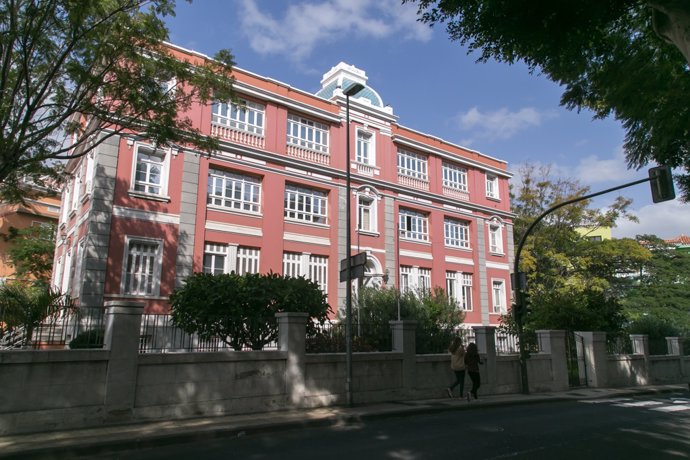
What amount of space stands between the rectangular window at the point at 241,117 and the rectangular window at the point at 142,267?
6.28m

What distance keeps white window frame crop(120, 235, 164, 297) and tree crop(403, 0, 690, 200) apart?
14750 millimetres

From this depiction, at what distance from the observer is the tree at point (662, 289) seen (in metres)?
41.2

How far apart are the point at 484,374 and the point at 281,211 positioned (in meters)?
11.8

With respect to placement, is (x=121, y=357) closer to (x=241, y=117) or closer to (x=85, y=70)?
(x=85, y=70)

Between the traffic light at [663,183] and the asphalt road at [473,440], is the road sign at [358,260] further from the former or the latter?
the traffic light at [663,183]

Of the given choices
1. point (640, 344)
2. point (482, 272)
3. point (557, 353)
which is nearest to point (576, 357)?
point (557, 353)

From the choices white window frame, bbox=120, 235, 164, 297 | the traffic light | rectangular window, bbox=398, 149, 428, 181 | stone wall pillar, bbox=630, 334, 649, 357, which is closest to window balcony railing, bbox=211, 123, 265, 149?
white window frame, bbox=120, 235, 164, 297

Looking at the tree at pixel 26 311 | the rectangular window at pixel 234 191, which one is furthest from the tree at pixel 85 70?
the rectangular window at pixel 234 191

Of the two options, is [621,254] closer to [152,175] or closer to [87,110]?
[152,175]

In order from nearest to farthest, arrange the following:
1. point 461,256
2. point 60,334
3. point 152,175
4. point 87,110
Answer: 1. point 60,334
2. point 87,110
3. point 152,175
4. point 461,256

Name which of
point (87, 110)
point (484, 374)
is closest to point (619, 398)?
point (484, 374)

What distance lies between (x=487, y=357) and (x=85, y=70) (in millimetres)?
13824

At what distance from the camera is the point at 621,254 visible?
35.5 meters

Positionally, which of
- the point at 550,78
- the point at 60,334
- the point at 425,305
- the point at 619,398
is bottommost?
the point at 619,398
